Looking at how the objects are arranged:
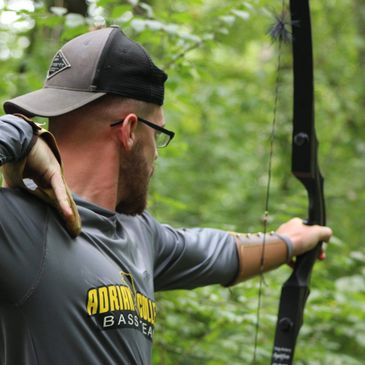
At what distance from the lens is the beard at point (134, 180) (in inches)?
93.9

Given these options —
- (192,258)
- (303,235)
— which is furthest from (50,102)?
(303,235)

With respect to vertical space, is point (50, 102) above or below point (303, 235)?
above

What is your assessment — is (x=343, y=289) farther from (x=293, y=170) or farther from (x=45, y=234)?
(x=45, y=234)

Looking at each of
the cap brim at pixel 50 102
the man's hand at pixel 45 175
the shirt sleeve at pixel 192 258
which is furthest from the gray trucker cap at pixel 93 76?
the shirt sleeve at pixel 192 258

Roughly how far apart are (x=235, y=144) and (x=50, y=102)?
21.1ft

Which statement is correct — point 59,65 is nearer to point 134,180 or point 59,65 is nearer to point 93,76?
point 93,76

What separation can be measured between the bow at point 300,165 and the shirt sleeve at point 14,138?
145 centimetres

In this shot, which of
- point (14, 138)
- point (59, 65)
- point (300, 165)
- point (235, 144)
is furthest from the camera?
point (235, 144)

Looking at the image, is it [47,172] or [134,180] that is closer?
[47,172]

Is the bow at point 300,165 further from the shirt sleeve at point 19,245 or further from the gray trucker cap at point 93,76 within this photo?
the shirt sleeve at point 19,245

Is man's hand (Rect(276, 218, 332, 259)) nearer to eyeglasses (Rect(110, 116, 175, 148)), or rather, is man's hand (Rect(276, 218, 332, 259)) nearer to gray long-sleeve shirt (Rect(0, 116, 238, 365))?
eyeglasses (Rect(110, 116, 175, 148))

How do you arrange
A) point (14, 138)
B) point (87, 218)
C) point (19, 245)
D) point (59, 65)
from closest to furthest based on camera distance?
point (14, 138) → point (19, 245) → point (87, 218) → point (59, 65)

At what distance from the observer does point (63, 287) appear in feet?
6.50

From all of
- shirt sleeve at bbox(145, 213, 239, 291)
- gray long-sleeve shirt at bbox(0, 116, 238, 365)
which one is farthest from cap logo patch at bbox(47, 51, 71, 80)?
shirt sleeve at bbox(145, 213, 239, 291)
